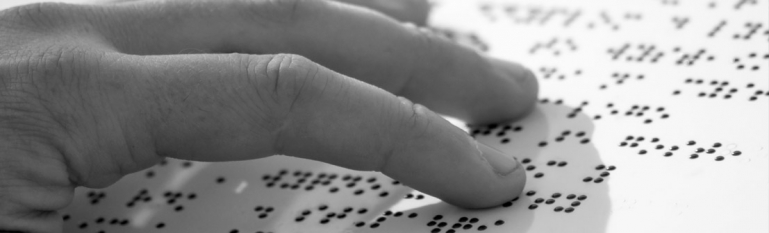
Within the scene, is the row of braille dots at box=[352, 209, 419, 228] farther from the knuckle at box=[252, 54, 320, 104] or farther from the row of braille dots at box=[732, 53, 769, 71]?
the row of braille dots at box=[732, 53, 769, 71]

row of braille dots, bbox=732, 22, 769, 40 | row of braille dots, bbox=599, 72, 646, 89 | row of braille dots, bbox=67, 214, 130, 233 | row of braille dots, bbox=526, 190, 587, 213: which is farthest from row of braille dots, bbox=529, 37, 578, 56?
row of braille dots, bbox=67, 214, 130, 233

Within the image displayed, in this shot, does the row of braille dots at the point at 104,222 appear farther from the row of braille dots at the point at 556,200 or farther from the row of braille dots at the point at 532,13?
the row of braille dots at the point at 532,13

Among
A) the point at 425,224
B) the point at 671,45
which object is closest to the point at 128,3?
the point at 425,224

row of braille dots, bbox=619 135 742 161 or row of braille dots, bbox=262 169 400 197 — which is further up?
row of braille dots, bbox=619 135 742 161

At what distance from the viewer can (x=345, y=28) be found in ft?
4.22

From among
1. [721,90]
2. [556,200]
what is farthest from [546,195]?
[721,90]

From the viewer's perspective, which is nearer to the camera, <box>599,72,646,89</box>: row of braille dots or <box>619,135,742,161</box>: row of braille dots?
<box>619,135,742,161</box>: row of braille dots

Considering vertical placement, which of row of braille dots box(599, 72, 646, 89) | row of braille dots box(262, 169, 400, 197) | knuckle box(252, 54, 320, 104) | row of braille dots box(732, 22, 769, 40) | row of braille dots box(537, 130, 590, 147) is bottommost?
row of braille dots box(262, 169, 400, 197)

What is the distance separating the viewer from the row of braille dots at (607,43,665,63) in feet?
4.62

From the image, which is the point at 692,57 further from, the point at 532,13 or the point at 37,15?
the point at 37,15

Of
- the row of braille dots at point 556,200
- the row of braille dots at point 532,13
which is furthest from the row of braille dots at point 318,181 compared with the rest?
the row of braille dots at point 532,13

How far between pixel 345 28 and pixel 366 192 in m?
0.24

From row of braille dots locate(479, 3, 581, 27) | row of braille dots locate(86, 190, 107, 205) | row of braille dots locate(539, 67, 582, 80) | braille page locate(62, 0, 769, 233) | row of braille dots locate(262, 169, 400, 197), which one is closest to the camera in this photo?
braille page locate(62, 0, 769, 233)

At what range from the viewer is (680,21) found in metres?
1.51
